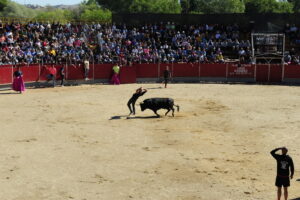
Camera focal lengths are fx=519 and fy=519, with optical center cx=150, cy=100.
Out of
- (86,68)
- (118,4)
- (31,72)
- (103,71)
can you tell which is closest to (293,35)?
(103,71)

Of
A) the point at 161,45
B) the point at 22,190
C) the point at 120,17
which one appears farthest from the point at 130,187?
the point at 120,17

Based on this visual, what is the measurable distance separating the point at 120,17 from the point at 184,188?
3191 centimetres

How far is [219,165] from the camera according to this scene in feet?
46.8

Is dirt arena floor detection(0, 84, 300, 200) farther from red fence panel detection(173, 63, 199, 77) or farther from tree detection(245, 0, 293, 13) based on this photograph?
tree detection(245, 0, 293, 13)

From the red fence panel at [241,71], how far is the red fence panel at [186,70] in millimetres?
2325

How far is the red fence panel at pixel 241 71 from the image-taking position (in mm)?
35469

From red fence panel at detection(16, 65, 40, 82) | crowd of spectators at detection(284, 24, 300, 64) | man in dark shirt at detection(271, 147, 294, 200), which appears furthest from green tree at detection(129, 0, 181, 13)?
man in dark shirt at detection(271, 147, 294, 200)

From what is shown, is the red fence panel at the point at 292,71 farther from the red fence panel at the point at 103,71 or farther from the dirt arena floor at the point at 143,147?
the red fence panel at the point at 103,71

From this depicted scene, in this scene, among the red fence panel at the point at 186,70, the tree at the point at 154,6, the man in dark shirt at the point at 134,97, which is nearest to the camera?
the man in dark shirt at the point at 134,97

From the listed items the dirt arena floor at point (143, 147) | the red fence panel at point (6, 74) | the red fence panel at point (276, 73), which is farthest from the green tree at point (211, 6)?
the dirt arena floor at point (143, 147)

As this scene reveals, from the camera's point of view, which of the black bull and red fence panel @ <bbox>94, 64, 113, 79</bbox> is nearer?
the black bull

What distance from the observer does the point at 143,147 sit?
53.6 feet

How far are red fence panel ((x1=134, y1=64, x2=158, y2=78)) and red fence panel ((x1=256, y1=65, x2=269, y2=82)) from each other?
697 cm

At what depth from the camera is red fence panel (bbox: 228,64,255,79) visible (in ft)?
116
